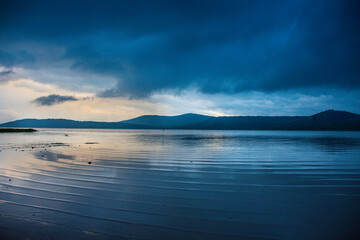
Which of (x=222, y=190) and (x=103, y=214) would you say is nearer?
(x=103, y=214)

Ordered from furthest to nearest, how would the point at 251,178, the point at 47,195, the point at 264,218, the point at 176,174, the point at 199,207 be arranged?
the point at 176,174, the point at 251,178, the point at 47,195, the point at 199,207, the point at 264,218

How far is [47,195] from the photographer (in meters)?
9.87

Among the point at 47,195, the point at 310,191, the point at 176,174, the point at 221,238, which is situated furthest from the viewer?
the point at 176,174

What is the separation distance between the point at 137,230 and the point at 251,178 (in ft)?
29.9

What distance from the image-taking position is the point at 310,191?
11.1 m

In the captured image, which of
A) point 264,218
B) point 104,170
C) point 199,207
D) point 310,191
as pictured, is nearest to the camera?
point 264,218

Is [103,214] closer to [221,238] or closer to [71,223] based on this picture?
[71,223]

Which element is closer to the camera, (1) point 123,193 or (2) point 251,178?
(1) point 123,193

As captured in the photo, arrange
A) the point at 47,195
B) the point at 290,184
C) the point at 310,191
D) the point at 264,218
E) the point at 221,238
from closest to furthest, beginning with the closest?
the point at 221,238 → the point at 264,218 → the point at 47,195 → the point at 310,191 → the point at 290,184

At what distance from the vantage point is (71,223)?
704 centimetres

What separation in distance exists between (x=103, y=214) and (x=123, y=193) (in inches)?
103

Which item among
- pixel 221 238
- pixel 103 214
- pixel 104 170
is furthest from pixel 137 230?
pixel 104 170

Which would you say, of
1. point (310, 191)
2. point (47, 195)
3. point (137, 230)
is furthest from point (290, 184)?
point (47, 195)

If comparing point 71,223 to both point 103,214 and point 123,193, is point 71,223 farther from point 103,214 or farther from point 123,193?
point 123,193
